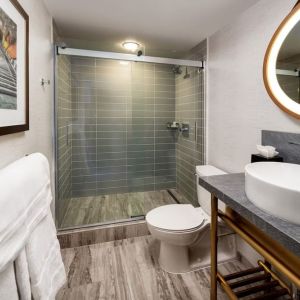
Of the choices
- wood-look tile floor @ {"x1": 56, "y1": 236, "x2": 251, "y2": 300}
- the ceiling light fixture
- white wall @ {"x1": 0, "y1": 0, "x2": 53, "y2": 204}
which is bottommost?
wood-look tile floor @ {"x1": 56, "y1": 236, "x2": 251, "y2": 300}

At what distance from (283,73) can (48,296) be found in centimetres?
176

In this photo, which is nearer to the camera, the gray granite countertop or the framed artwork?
the gray granite countertop

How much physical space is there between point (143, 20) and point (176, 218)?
1.71 m

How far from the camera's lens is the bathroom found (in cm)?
87

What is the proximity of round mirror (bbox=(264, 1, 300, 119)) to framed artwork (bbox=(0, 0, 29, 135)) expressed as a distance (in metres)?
1.51

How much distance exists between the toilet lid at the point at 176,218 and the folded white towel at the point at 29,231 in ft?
2.53

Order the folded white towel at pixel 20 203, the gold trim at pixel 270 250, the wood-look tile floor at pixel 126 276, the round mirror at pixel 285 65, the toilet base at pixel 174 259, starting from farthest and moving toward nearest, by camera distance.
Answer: the toilet base at pixel 174 259, the wood-look tile floor at pixel 126 276, the round mirror at pixel 285 65, the gold trim at pixel 270 250, the folded white towel at pixel 20 203

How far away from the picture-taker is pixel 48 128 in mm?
1851

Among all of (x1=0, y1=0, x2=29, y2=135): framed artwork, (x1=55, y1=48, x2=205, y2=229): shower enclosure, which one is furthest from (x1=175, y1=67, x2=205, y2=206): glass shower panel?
(x1=0, y1=0, x2=29, y2=135): framed artwork

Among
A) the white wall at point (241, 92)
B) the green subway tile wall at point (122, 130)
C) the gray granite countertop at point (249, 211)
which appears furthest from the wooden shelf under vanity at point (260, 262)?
the green subway tile wall at point (122, 130)

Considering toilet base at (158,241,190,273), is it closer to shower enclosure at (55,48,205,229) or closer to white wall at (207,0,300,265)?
white wall at (207,0,300,265)

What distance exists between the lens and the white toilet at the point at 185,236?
154cm

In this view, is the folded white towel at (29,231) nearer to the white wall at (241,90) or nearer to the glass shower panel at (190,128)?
the white wall at (241,90)

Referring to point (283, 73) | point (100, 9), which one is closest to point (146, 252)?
point (283, 73)
